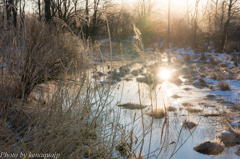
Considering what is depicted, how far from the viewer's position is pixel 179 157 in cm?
258

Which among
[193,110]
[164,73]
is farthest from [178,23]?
[193,110]

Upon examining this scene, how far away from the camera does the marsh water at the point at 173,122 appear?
2.49 m

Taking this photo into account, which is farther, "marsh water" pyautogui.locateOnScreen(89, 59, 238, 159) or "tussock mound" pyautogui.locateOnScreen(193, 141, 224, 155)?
"tussock mound" pyautogui.locateOnScreen(193, 141, 224, 155)

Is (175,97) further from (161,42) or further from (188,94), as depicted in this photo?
(161,42)

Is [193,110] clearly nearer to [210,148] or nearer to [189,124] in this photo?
[189,124]

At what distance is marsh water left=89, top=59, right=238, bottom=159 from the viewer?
97.9 inches

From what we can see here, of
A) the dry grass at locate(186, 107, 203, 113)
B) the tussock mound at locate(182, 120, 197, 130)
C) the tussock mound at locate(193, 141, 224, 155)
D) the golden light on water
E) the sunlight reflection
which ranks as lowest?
the tussock mound at locate(193, 141, 224, 155)

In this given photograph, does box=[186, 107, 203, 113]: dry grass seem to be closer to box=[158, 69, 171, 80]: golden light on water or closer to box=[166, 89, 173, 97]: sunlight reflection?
box=[166, 89, 173, 97]: sunlight reflection

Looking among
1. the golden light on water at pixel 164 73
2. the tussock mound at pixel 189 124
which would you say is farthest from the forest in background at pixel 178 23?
the tussock mound at pixel 189 124

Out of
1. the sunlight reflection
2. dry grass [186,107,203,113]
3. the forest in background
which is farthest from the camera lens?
the forest in background

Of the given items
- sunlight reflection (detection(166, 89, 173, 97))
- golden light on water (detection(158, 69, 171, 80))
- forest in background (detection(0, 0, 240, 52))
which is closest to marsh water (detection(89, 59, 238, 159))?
sunlight reflection (detection(166, 89, 173, 97))

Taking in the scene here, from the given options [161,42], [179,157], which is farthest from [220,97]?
[161,42]

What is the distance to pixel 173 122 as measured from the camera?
342 centimetres

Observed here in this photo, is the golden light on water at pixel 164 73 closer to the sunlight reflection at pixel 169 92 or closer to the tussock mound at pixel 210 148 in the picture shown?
the sunlight reflection at pixel 169 92
